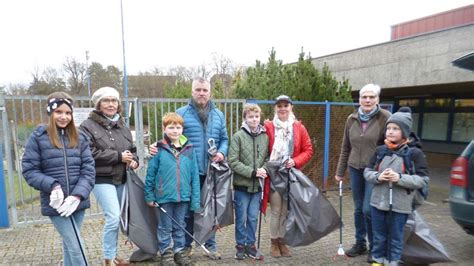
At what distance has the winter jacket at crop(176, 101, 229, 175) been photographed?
10.8ft

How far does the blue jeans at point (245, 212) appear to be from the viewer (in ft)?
11.2

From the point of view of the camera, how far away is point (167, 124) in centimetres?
310

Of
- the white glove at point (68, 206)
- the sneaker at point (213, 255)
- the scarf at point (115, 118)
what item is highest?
the scarf at point (115, 118)

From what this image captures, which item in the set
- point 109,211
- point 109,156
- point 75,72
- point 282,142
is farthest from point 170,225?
point 75,72

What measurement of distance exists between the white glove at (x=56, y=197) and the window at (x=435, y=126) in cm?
1414

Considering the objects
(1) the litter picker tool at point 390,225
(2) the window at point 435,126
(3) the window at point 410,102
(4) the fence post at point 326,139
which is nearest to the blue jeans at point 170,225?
(1) the litter picker tool at point 390,225

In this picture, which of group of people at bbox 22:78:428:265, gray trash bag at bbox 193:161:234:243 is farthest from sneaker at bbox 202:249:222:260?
gray trash bag at bbox 193:161:234:243

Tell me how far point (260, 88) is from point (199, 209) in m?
5.01

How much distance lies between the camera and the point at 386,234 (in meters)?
3.06

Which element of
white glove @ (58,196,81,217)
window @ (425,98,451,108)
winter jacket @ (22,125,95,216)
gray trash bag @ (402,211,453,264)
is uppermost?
window @ (425,98,451,108)

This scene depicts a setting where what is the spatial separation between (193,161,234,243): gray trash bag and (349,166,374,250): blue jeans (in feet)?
4.57

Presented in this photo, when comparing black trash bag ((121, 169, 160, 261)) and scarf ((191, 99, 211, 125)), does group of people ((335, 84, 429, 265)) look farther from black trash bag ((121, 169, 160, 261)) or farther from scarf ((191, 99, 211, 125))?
black trash bag ((121, 169, 160, 261))

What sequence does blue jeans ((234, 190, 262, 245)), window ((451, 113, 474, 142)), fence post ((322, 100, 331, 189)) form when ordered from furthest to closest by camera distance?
window ((451, 113, 474, 142))
fence post ((322, 100, 331, 189))
blue jeans ((234, 190, 262, 245))

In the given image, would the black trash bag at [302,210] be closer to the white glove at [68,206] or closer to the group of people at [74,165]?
the group of people at [74,165]
